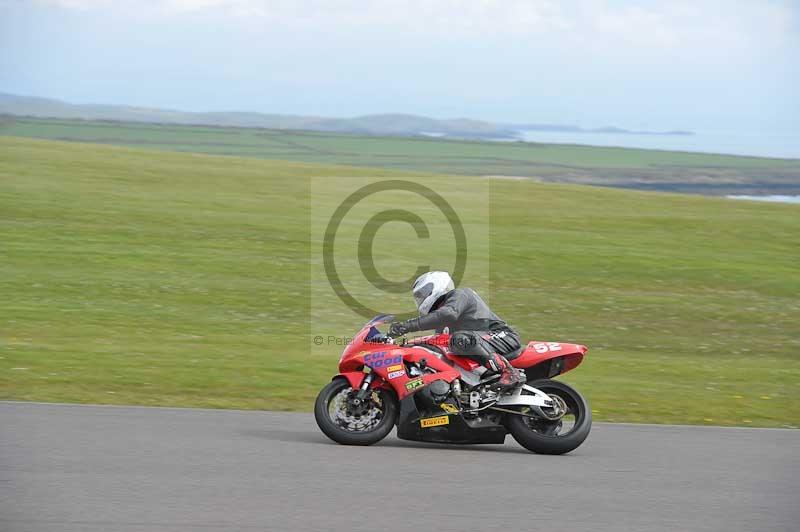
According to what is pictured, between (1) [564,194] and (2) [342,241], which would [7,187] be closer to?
(2) [342,241]

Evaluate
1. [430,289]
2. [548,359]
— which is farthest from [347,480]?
[548,359]

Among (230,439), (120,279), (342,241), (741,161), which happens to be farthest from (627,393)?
(741,161)

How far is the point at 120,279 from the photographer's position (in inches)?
896

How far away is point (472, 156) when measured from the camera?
128 m

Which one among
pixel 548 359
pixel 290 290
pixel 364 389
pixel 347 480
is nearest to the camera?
pixel 347 480

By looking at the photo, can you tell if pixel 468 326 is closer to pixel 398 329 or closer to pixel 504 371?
pixel 504 371

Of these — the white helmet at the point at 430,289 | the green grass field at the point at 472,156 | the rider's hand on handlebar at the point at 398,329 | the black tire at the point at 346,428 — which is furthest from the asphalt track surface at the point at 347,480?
the green grass field at the point at 472,156

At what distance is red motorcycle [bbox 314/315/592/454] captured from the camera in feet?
31.4

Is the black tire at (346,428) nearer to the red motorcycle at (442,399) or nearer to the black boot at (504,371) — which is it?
the red motorcycle at (442,399)

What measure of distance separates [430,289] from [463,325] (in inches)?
19.1

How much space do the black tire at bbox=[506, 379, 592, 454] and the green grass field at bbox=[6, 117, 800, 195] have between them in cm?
8439

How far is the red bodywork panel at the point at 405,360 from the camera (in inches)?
381

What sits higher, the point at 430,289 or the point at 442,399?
the point at 430,289

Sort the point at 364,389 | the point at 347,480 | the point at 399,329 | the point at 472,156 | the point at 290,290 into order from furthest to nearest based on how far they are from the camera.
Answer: the point at 472,156 → the point at 290,290 → the point at 399,329 → the point at 364,389 → the point at 347,480
